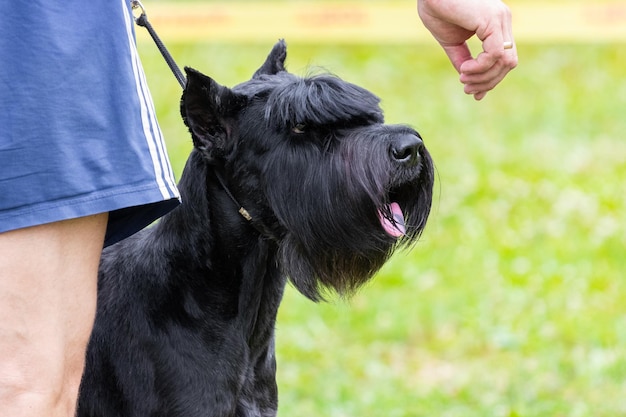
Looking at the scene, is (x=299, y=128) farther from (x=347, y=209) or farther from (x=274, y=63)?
Answer: (x=274, y=63)

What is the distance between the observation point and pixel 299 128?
2951 mm

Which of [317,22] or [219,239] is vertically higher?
[317,22]

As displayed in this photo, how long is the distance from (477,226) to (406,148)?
4.84 metres

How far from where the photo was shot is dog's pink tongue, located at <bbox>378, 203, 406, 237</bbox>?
2971mm

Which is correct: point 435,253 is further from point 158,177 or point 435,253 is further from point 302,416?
point 158,177

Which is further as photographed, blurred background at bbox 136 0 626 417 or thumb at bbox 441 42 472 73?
blurred background at bbox 136 0 626 417

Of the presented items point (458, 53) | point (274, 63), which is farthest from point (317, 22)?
point (458, 53)

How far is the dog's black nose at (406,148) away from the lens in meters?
2.79

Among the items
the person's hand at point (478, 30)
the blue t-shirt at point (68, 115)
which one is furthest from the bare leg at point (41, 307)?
the person's hand at point (478, 30)

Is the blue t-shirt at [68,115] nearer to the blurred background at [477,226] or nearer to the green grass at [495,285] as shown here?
the blurred background at [477,226]

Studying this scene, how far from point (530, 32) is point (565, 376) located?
5.30 metres

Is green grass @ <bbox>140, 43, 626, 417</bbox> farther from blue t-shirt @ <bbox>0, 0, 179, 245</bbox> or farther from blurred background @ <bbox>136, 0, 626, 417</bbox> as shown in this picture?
blue t-shirt @ <bbox>0, 0, 179, 245</bbox>

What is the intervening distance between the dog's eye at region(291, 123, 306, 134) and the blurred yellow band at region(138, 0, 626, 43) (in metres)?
7.15

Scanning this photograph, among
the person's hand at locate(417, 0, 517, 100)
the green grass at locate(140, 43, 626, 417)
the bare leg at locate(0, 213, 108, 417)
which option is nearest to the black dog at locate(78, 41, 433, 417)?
the person's hand at locate(417, 0, 517, 100)
